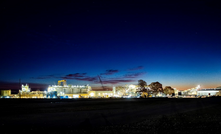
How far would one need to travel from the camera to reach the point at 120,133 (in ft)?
31.8

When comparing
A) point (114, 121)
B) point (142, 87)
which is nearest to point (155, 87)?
point (142, 87)

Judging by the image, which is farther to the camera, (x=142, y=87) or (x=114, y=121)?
(x=142, y=87)

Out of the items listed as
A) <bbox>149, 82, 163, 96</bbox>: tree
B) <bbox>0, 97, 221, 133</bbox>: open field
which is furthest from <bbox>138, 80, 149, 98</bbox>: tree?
<bbox>0, 97, 221, 133</bbox>: open field

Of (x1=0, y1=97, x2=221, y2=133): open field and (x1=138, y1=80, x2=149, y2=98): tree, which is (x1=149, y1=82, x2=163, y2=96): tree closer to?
(x1=138, y1=80, x2=149, y2=98): tree

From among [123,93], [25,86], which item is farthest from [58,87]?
[123,93]

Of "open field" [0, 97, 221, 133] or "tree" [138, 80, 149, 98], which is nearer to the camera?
"open field" [0, 97, 221, 133]

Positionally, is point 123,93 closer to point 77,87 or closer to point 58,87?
point 77,87

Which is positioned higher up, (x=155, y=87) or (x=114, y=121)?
(x=155, y=87)

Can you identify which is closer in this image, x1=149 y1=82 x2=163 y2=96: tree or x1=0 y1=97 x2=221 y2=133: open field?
x1=0 y1=97 x2=221 y2=133: open field

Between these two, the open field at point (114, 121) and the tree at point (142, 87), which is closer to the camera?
the open field at point (114, 121)

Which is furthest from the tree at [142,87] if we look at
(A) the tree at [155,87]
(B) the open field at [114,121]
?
(B) the open field at [114,121]

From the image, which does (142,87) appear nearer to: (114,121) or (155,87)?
(155,87)

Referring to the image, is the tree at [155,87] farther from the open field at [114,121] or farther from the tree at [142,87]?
the open field at [114,121]

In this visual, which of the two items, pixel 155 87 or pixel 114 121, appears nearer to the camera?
pixel 114 121
